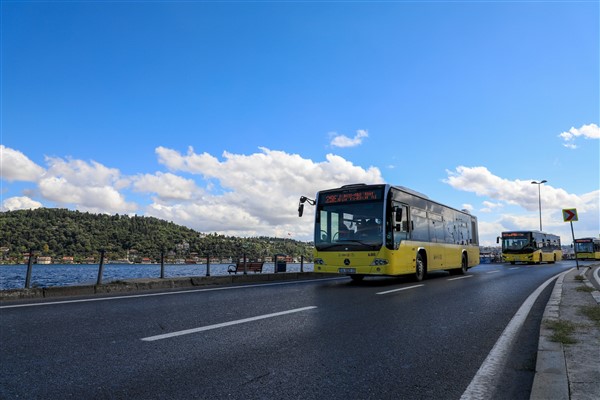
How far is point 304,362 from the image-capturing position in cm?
412

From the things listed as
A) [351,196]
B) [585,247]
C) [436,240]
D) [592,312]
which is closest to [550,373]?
[592,312]

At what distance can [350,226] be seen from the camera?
13.5m

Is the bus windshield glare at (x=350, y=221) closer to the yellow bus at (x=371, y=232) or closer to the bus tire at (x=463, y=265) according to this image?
the yellow bus at (x=371, y=232)

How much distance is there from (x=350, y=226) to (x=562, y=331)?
28.1 feet

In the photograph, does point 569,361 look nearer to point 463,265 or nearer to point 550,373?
point 550,373

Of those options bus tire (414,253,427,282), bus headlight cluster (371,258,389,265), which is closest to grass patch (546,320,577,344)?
bus headlight cluster (371,258,389,265)

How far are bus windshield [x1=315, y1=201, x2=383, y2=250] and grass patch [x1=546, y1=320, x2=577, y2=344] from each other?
23.4 ft

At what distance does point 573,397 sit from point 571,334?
246 cm

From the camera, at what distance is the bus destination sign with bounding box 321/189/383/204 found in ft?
44.1

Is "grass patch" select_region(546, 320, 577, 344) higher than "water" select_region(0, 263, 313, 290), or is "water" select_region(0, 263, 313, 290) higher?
"grass patch" select_region(546, 320, 577, 344)

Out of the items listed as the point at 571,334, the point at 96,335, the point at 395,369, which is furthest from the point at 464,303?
the point at 96,335

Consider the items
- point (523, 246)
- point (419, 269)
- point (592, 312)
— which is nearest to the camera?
point (592, 312)

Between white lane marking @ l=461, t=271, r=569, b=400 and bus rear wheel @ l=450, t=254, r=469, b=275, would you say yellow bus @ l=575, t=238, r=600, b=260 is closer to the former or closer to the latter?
bus rear wheel @ l=450, t=254, r=469, b=275

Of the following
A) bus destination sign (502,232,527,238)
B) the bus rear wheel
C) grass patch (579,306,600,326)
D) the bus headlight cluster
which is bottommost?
grass patch (579,306,600,326)
